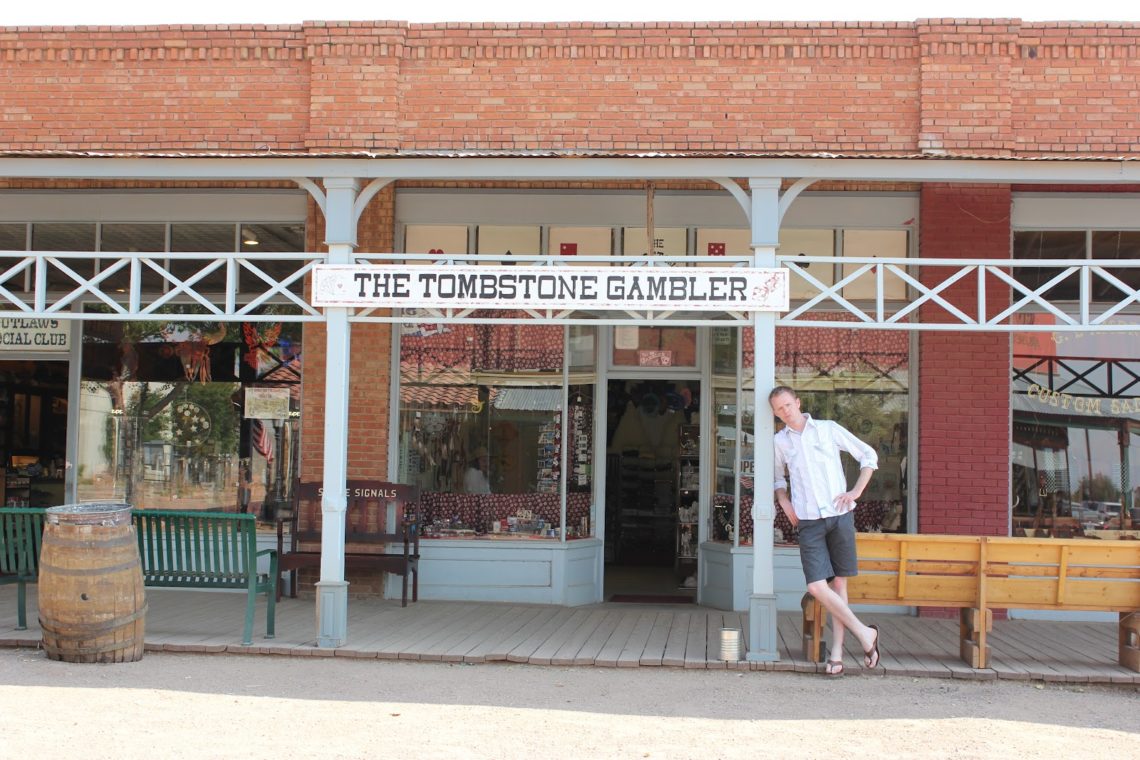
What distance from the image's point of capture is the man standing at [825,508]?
7.61 metres

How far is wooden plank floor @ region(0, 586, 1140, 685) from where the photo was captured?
7.82m

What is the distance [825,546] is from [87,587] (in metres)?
4.90

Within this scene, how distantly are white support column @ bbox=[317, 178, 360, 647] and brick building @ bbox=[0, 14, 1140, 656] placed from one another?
56.6 inches

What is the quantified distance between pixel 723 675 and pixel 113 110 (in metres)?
7.58

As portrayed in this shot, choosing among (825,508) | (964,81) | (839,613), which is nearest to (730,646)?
(839,613)

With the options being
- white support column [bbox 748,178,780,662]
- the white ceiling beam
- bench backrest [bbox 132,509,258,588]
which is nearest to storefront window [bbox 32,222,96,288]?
the white ceiling beam

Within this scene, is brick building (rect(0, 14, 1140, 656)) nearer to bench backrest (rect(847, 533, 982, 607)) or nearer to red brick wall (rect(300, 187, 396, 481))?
red brick wall (rect(300, 187, 396, 481))

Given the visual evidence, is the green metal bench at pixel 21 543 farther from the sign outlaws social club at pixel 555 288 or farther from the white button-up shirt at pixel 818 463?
the white button-up shirt at pixel 818 463

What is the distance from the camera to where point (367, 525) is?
10.2 m

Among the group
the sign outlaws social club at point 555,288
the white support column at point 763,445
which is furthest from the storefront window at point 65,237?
the white support column at point 763,445

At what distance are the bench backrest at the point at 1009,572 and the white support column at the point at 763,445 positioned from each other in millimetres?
A: 603

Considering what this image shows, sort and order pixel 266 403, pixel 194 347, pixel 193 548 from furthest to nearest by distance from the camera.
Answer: pixel 194 347, pixel 266 403, pixel 193 548

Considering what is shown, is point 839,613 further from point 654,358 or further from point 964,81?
point 964,81

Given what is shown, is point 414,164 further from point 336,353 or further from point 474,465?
point 474,465
